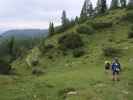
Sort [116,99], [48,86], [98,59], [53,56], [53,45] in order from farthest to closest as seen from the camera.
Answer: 1. [53,45]
2. [53,56]
3. [98,59]
4. [48,86]
5. [116,99]

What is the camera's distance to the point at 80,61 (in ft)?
162

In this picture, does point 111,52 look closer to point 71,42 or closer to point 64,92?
point 71,42

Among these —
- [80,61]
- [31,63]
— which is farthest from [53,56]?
[80,61]

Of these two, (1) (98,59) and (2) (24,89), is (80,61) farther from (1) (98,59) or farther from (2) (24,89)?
(2) (24,89)

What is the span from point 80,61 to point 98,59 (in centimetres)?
328

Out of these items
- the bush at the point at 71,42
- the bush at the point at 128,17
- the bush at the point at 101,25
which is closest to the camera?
the bush at the point at 71,42

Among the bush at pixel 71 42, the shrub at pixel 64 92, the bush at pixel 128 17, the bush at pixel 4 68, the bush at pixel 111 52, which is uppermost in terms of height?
the bush at pixel 128 17

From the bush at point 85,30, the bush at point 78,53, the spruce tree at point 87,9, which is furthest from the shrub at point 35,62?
the spruce tree at point 87,9

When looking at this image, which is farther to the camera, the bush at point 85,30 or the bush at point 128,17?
the bush at point 128,17

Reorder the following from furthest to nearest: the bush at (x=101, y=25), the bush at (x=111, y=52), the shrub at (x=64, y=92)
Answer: the bush at (x=101, y=25) → the bush at (x=111, y=52) → the shrub at (x=64, y=92)

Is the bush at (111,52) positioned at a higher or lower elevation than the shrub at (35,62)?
higher

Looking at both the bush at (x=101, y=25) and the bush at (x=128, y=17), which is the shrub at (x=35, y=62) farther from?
the bush at (x=128, y=17)

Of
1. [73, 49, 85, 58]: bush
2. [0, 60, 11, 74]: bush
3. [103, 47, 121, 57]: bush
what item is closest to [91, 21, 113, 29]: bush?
[73, 49, 85, 58]: bush

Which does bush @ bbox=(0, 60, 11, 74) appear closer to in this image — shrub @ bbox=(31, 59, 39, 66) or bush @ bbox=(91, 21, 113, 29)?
shrub @ bbox=(31, 59, 39, 66)
